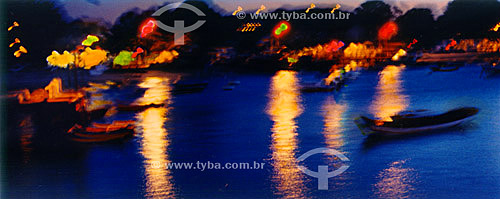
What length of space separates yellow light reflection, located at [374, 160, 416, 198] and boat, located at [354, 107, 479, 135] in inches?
16.2

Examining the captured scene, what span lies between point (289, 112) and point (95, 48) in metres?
2.21

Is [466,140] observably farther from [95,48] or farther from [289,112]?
[95,48]

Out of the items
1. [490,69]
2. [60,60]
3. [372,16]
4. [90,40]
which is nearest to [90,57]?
[90,40]

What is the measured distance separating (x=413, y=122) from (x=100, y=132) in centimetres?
338

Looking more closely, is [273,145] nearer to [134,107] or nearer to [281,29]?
[281,29]

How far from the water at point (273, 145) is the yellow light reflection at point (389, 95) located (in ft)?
0.04

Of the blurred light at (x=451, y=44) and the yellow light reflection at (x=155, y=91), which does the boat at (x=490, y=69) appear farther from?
the yellow light reflection at (x=155, y=91)

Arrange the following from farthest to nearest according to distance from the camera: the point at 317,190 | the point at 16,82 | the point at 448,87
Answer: the point at 448,87, the point at 16,82, the point at 317,190

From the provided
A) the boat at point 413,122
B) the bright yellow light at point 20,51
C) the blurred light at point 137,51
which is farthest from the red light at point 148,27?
the boat at point 413,122

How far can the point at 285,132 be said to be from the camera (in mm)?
5090

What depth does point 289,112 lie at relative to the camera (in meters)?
5.29

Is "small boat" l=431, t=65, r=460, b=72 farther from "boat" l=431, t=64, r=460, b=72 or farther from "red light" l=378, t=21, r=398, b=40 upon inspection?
"red light" l=378, t=21, r=398, b=40

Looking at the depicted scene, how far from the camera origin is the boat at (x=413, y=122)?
499cm

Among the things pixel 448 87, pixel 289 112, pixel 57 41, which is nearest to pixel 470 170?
pixel 448 87
